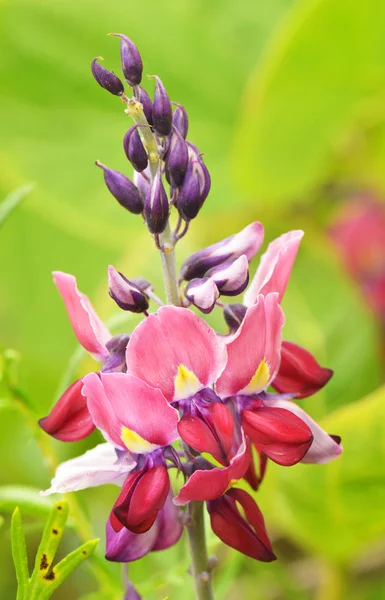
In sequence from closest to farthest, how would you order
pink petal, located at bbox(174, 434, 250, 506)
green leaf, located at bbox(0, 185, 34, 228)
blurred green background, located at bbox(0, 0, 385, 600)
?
1. pink petal, located at bbox(174, 434, 250, 506)
2. green leaf, located at bbox(0, 185, 34, 228)
3. blurred green background, located at bbox(0, 0, 385, 600)

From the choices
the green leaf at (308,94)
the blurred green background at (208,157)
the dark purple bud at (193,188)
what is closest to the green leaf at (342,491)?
the blurred green background at (208,157)

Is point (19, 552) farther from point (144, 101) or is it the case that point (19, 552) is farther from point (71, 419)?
point (144, 101)

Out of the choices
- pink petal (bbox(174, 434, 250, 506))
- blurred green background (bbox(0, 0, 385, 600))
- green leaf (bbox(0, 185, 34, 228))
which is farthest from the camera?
blurred green background (bbox(0, 0, 385, 600))

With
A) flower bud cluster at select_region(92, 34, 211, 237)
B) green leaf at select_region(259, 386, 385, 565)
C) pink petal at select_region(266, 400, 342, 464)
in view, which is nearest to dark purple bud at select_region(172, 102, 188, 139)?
flower bud cluster at select_region(92, 34, 211, 237)

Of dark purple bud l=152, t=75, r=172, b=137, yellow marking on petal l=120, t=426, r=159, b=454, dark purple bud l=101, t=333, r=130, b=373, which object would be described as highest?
dark purple bud l=152, t=75, r=172, b=137

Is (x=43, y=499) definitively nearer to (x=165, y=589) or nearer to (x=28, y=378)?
(x=165, y=589)

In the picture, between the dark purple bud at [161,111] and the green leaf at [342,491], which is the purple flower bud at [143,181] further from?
the green leaf at [342,491]

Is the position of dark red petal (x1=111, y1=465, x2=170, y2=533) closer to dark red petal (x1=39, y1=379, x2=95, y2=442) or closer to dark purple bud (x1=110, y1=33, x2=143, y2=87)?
dark red petal (x1=39, y1=379, x2=95, y2=442)

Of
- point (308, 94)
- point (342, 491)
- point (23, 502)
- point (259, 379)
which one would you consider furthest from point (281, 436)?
point (308, 94)
